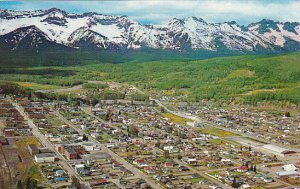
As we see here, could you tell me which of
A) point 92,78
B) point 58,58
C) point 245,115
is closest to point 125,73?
point 92,78

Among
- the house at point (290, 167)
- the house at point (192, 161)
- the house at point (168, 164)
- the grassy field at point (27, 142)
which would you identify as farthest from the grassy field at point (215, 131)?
the grassy field at point (27, 142)

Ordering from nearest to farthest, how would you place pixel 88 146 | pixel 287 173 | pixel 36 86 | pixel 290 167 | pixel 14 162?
pixel 287 173 < pixel 14 162 < pixel 290 167 < pixel 88 146 < pixel 36 86

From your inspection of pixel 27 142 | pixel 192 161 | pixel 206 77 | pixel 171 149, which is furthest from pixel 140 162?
pixel 206 77

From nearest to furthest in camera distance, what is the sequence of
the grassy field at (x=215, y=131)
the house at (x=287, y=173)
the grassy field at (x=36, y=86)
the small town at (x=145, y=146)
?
the small town at (x=145, y=146)
the house at (x=287, y=173)
the grassy field at (x=215, y=131)
the grassy field at (x=36, y=86)

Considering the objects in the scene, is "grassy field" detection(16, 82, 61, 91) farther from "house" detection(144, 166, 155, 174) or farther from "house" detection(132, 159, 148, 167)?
"house" detection(144, 166, 155, 174)

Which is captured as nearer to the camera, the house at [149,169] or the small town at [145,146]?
the small town at [145,146]

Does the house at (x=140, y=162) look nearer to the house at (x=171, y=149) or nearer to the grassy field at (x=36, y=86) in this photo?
the house at (x=171, y=149)

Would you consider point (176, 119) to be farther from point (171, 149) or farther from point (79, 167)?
point (79, 167)

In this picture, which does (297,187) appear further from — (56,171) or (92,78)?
(92,78)

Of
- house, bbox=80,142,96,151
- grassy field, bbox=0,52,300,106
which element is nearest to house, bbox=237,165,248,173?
house, bbox=80,142,96,151
